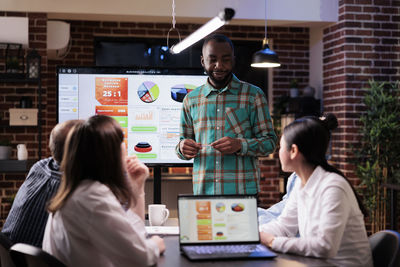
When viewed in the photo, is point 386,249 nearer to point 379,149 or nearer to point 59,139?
point 59,139

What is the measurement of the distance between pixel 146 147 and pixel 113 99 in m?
0.39

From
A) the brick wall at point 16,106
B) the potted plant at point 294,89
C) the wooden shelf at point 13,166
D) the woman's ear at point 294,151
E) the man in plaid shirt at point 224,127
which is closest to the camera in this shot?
the woman's ear at point 294,151

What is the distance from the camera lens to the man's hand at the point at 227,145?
262 cm

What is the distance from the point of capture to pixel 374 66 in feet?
18.7

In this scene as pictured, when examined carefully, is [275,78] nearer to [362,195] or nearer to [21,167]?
[362,195]

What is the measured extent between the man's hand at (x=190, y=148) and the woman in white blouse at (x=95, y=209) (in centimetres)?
96

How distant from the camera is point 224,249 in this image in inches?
72.1

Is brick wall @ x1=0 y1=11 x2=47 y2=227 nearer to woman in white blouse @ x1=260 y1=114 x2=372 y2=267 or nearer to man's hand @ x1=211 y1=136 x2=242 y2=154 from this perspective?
man's hand @ x1=211 y1=136 x2=242 y2=154

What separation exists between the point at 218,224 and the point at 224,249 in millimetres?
99

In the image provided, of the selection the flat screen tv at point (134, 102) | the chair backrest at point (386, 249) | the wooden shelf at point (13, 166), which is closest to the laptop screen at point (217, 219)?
the chair backrest at point (386, 249)

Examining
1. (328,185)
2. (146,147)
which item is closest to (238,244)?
(328,185)

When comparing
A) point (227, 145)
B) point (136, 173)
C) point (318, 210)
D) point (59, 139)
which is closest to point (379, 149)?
point (227, 145)

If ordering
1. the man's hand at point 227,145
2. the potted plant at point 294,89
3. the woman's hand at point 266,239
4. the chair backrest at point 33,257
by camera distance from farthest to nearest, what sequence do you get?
1. the potted plant at point 294,89
2. the man's hand at point 227,145
3. the woman's hand at point 266,239
4. the chair backrest at point 33,257

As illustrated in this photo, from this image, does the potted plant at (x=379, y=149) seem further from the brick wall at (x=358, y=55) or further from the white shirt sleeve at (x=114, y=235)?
the white shirt sleeve at (x=114, y=235)
